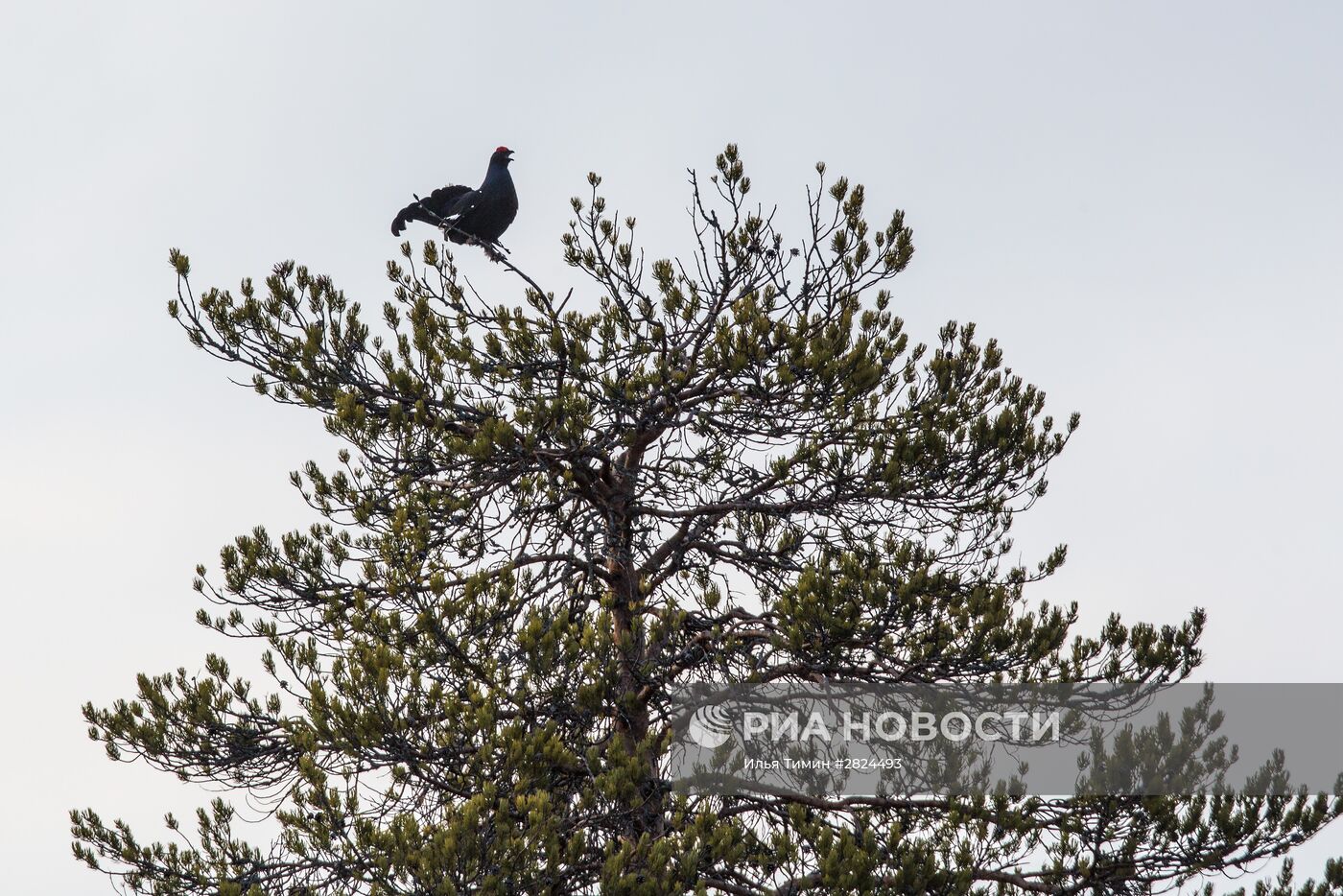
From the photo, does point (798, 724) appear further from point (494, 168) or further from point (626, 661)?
point (494, 168)

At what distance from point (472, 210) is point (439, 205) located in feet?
1.23

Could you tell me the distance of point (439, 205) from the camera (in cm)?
1061

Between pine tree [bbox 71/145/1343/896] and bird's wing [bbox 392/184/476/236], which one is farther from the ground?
bird's wing [bbox 392/184/476/236]

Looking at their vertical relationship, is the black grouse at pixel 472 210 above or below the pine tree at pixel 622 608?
above

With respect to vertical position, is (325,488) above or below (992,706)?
above

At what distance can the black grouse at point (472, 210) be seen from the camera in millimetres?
10398

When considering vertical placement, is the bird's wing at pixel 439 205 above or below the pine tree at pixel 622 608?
above

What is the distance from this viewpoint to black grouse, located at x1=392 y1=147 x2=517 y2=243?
10398 mm

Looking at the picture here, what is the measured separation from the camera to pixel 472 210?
34.1 ft

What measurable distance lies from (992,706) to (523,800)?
3170mm

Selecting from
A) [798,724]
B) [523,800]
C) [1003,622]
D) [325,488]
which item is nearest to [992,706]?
[1003,622]

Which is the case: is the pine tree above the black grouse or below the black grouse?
below

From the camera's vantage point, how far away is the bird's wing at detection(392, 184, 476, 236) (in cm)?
1047

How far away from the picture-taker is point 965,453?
362 inches
